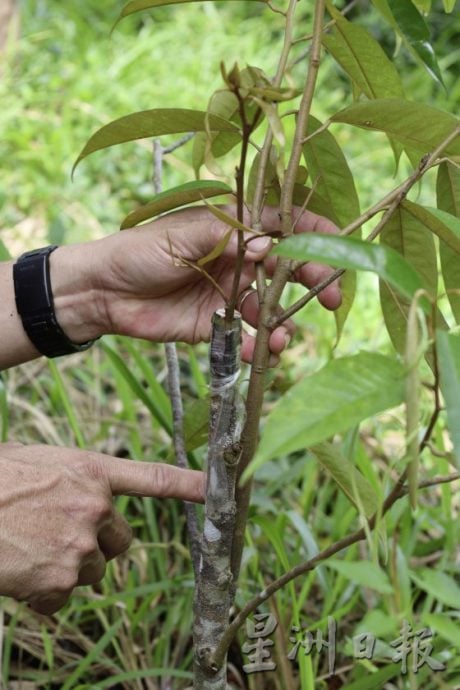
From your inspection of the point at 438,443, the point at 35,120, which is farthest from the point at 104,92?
the point at 438,443

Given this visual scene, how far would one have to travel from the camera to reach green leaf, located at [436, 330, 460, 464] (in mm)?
484

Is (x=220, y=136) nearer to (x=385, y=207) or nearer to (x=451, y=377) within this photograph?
(x=385, y=207)

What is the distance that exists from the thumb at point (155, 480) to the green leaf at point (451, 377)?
0.41 meters

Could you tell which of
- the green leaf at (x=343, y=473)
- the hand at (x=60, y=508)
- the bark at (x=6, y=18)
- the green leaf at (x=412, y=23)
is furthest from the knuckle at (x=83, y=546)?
the bark at (x=6, y=18)

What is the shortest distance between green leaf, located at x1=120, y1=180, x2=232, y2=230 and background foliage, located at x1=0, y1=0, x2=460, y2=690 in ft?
0.60

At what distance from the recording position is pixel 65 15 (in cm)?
350

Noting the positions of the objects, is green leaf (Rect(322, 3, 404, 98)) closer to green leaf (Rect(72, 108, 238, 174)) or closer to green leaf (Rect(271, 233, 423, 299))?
green leaf (Rect(72, 108, 238, 174))

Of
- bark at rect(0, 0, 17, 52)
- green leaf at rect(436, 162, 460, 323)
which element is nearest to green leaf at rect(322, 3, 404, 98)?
green leaf at rect(436, 162, 460, 323)

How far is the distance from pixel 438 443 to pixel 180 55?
2215 mm

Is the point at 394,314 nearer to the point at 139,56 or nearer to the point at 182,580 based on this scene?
the point at 182,580

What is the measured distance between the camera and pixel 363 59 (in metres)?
0.83

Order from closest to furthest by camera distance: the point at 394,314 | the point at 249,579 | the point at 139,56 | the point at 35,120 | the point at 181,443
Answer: the point at 394,314 < the point at 181,443 < the point at 249,579 < the point at 35,120 < the point at 139,56

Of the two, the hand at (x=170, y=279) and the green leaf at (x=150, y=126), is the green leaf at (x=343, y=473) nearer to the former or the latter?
the hand at (x=170, y=279)

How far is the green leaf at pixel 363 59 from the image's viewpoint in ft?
2.64
